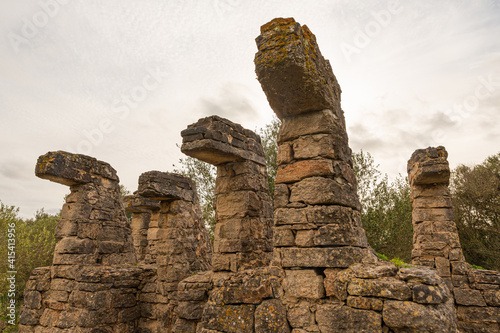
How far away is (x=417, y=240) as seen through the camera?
30.1 ft

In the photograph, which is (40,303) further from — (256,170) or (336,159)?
(336,159)

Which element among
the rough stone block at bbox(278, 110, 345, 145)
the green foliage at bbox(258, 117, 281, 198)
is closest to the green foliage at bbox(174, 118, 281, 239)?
the green foliage at bbox(258, 117, 281, 198)

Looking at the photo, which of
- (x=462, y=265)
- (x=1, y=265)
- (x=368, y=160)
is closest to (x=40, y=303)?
(x=1, y=265)

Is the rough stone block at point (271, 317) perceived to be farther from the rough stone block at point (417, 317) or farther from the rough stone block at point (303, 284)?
the rough stone block at point (417, 317)

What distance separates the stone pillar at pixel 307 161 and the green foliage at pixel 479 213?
15.7m

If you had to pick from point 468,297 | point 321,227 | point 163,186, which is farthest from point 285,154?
point 468,297

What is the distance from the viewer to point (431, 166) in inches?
338

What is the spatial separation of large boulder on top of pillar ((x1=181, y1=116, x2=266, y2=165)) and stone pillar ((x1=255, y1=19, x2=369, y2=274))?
2.00 meters

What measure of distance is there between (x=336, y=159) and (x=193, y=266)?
5363 mm

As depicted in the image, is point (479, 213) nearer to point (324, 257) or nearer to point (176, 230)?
point (176, 230)

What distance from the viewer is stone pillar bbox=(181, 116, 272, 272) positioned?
6570 mm

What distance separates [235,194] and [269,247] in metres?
1.41

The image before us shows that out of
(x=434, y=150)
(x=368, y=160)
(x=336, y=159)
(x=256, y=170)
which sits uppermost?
(x=368, y=160)

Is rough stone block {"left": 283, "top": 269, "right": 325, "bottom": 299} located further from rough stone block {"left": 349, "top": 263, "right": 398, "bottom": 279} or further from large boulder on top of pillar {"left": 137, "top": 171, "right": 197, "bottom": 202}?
large boulder on top of pillar {"left": 137, "top": 171, "right": 197, "bottom": 202}
